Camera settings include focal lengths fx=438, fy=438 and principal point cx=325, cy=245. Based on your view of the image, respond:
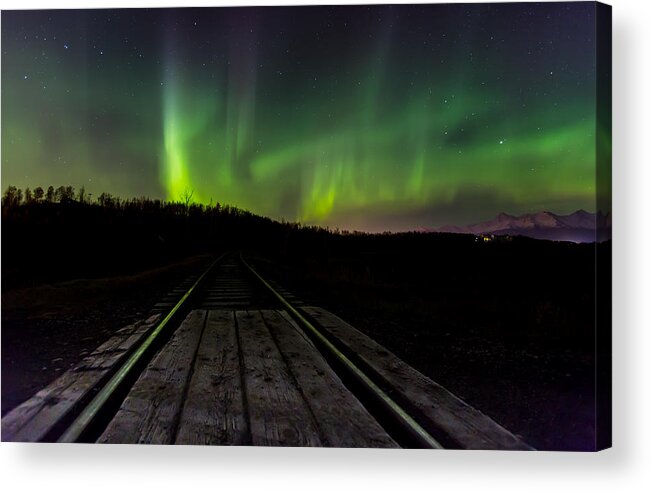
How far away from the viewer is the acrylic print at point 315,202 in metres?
3.22

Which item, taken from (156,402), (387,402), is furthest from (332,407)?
(156,402)

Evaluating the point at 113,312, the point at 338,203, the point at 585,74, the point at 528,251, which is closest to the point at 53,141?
the point at 113,312

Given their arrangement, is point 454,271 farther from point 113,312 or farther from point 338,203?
point 113,312

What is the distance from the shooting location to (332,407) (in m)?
2.88

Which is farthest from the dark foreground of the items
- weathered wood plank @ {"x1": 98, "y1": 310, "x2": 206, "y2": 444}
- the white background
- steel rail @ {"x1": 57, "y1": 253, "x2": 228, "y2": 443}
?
weathered wood plank @ {"x1": 98, "y1": 310, "x2": 206, "y2": 444}

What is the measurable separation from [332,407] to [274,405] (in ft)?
1.57

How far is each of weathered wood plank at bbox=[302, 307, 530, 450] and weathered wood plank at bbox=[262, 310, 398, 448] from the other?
1.06 feet

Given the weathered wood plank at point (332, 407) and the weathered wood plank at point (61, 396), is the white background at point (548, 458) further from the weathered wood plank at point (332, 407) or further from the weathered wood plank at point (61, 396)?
the weathered wood plank at point (332, 407)

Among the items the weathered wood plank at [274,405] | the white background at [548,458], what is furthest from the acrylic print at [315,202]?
the white background at [548,458]

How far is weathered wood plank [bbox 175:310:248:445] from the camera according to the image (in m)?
2.95

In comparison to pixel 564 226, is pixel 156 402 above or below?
below

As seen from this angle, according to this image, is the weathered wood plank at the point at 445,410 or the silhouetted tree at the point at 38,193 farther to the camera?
the silhouetted tree at the point at 38,193

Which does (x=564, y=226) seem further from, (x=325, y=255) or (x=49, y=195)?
(x=49, y=195)

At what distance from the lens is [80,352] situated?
3.67 meters
